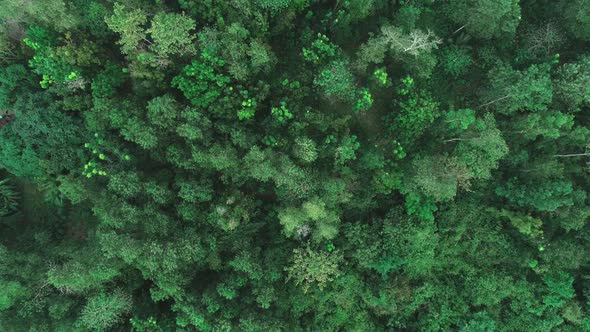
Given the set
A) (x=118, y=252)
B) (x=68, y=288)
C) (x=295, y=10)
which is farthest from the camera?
(x=295, y=10)

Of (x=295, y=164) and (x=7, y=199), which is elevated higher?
Result: (x=295, y=164)

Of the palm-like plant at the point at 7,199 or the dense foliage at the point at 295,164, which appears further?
the palm-like plant at the point at 7,199

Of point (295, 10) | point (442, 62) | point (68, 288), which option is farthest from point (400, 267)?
point (68, 288)

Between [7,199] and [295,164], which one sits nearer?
[295,164]

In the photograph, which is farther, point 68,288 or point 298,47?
point 298,47

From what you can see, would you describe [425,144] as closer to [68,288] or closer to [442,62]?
[442,62]
